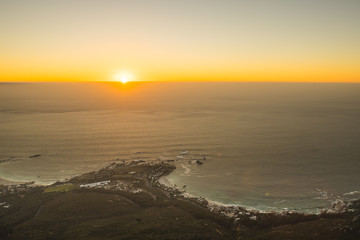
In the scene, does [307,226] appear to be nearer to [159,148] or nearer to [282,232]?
[282,232]

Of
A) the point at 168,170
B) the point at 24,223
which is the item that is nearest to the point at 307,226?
the point at 168,170

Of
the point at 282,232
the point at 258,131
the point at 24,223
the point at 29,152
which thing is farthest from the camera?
the point at 258,131

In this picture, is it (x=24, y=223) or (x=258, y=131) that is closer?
(x=24, y=223)

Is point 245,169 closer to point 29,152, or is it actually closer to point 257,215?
point 257,215

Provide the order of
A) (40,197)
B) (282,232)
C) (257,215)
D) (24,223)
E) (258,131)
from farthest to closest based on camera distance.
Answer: (258,131), (40,197), (257,215), (24,223), (282,232)

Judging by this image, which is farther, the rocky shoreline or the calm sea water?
the calm sea water

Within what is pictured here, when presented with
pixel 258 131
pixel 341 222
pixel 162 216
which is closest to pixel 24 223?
pixel 162 216

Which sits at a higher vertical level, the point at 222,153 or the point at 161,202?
the point at 222,153

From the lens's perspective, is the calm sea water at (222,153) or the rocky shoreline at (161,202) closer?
the rocky shoreline at (161,202)

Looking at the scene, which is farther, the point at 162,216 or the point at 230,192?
the point at 230,192

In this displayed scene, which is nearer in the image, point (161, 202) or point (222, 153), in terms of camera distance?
point (161, 202)
